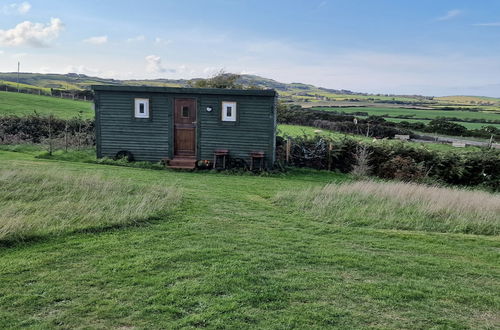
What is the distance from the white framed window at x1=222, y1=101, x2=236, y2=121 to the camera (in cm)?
1535

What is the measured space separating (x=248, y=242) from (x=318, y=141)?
468 inches

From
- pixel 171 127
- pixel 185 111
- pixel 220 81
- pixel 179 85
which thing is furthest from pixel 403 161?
pixel 179 85

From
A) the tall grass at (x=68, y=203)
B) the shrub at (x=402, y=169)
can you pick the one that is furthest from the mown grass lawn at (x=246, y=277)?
the shrub at (x=402, y=169)

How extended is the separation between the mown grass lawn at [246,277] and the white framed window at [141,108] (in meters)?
9.32

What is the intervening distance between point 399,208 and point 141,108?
10506 mm

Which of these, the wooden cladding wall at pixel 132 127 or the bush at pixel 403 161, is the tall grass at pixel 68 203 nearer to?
the wooden cladding wall at pixel 132 127

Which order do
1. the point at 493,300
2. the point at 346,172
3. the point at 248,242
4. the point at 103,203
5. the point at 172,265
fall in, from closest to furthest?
1. the point at 493,300
2. the point at 172,265
3. the point at 248,242
4. the point at 103,203
5. the point at 346,172

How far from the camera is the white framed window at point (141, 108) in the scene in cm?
1550

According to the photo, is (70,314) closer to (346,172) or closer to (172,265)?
(172,265)

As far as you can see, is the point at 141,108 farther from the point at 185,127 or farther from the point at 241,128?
the point at 241,128

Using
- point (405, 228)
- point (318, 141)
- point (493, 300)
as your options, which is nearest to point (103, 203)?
point (405, 228)

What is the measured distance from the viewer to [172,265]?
4.82m

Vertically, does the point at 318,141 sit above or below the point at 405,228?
above

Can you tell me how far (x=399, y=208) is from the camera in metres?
8.53
